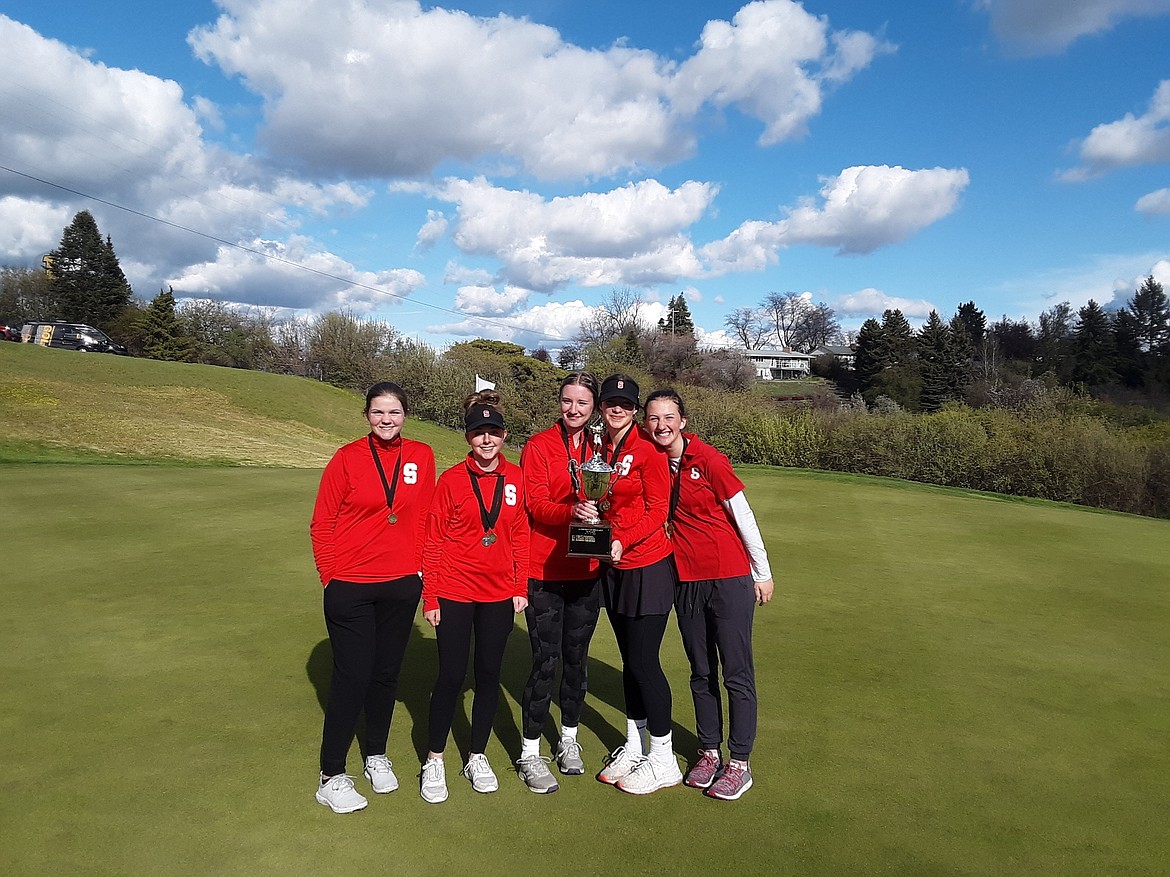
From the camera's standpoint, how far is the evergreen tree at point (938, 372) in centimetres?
4534

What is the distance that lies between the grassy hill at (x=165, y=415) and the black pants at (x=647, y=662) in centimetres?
1759

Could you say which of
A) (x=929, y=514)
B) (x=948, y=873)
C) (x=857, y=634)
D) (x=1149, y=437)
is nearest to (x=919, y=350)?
(x=1149, y=437)

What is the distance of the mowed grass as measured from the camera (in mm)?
3039

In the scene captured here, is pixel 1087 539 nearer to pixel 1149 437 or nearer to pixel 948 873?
pixel 948 873

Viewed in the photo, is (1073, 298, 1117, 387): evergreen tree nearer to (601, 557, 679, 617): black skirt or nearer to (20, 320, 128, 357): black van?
(601, 557, 679, 617): black skirt

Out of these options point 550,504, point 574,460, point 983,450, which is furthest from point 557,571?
point 983,450

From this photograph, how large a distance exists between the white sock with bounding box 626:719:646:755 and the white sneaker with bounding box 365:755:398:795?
1127mm

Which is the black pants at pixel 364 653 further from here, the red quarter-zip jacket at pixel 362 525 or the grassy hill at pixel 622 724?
the grassy hill at pixel 622 724

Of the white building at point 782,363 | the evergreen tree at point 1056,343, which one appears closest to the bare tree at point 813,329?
the white building at point 782,363

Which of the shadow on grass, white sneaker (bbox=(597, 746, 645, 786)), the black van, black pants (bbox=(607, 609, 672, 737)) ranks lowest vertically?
the shadow on grass

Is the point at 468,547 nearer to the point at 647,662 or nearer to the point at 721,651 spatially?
the point at 647,662

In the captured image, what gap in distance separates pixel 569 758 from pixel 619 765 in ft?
0.81

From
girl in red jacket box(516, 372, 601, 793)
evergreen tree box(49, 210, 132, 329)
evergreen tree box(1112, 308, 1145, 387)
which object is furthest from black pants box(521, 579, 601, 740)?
evergreen tree box(49, 210, 132, 329)

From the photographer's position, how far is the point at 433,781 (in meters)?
3.46
